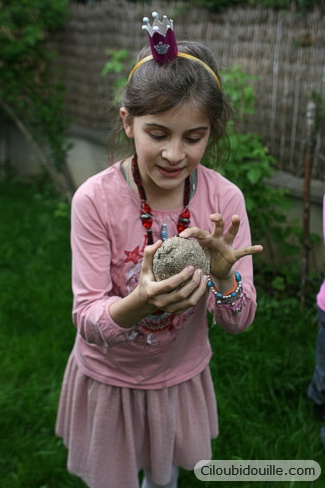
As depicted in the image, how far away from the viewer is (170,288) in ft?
5.10

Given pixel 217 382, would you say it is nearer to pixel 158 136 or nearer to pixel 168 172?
pixel 168 172

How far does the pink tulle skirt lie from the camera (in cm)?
210

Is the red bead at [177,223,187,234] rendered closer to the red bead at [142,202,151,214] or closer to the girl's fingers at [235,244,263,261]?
the red bead at [142,202,151,214]

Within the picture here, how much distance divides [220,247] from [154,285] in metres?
0.29

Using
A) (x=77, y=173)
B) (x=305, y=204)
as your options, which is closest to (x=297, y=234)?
(x=305, y=204)

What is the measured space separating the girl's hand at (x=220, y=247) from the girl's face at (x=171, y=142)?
224 millimetres

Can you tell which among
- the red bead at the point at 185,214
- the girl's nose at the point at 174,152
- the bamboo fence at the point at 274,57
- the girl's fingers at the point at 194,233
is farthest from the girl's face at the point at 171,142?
the bamboo fence at the point at 274,57

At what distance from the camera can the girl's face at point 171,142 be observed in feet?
5.76

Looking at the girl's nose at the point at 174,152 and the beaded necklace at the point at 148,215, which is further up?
the girl's nose at the point at 174,152

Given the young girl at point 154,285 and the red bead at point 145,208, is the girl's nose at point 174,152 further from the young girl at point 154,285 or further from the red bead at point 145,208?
the red bead at point 145,208

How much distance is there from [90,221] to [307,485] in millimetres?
1615

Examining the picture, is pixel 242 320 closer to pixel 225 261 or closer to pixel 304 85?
pixel 225 261

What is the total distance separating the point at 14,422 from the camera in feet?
9.93

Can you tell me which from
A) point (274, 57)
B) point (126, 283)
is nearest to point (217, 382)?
point (126, 283)
